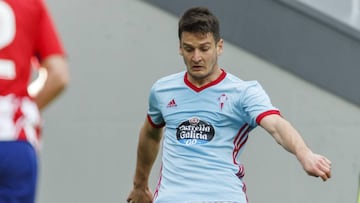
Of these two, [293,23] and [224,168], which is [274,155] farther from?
[224,168]

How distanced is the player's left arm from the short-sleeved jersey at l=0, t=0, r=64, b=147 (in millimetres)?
1248

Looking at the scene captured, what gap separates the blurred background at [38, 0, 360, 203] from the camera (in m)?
7.46

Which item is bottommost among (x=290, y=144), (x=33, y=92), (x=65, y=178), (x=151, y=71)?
(x=65, y=178)

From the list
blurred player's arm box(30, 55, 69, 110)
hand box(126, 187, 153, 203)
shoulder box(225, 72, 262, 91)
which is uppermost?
blurred player's arm box(30, 55, 69, 110)

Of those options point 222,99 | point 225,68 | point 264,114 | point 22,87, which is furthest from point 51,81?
point 225,68

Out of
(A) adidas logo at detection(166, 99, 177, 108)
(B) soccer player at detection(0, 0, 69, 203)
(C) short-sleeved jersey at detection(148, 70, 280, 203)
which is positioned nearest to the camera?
(B) soccer player at detection(0, 0, 69, 203)

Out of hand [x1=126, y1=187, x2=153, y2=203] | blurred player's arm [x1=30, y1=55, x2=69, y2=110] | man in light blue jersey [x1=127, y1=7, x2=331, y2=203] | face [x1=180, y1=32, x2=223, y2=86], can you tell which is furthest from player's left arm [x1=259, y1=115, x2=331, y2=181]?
blurred player's arm [x1=30, y1=55, x2=69, y2=110]

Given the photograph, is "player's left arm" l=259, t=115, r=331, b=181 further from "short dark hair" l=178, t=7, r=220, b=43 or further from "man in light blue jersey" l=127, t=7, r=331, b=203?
"short dark hair" l=178, t=7, r=220, b=43

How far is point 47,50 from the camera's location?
399cm

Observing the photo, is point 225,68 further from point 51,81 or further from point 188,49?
point 51,81

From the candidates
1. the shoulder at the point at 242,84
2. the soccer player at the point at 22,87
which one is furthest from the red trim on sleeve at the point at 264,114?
the soccer player at the point at 22,87

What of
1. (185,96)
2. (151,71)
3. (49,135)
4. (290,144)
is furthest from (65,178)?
(290,144)

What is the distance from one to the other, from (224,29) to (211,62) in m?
2.12

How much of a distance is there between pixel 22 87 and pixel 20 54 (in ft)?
0.40
